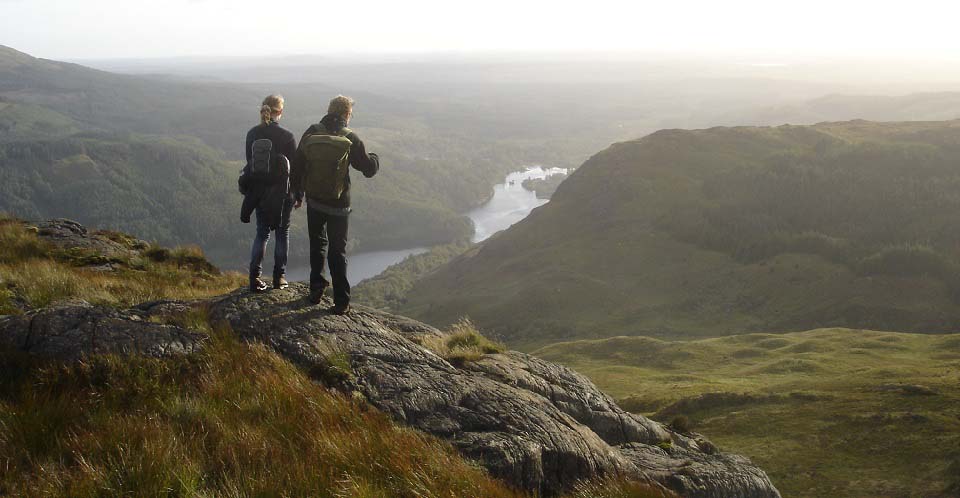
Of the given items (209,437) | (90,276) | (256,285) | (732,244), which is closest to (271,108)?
(256,285)

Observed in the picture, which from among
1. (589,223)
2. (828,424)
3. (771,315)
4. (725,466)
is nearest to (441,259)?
(589,223)

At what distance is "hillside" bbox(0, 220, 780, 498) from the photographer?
5680 mm

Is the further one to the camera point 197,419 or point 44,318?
point 44,318

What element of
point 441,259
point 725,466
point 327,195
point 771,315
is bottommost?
point 441,259

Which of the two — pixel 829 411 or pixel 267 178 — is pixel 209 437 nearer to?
pixel 267 178

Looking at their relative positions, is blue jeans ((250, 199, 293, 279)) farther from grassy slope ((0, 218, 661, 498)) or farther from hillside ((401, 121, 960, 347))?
hillside ((401, 121, 960, 347))

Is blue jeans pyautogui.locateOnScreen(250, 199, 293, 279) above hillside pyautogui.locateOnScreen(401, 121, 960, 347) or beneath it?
above

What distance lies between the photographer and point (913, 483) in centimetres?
1900

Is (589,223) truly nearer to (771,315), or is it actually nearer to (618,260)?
(618,260)

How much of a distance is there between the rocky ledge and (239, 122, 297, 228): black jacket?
1545 millimetres

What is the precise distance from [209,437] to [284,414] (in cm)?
75

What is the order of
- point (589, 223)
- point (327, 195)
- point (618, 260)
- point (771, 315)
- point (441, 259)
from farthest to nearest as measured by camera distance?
point (441, 259) → point (589, 223) → point (618, 260) → point (771, 315) → point (327, 195)

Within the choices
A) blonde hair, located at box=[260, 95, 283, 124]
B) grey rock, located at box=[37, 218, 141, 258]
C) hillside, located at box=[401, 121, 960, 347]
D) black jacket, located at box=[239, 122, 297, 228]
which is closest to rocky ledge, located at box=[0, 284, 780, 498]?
black jacket, located at box=[239, 122, 297, 228]

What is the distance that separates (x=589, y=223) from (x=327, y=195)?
4917 inches
